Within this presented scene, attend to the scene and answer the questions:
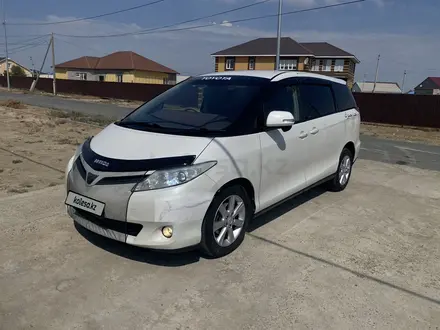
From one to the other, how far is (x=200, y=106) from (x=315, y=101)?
5.21ft

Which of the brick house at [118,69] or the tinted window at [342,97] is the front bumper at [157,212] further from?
the brick house at [118,69]

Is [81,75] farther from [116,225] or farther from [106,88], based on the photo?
[116,225]

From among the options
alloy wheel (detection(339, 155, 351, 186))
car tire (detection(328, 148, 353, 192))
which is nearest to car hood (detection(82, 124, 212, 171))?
car tire (detection(328, 148, 353, 192))

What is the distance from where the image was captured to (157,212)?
284cm

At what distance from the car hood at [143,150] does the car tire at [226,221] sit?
45 centimetres

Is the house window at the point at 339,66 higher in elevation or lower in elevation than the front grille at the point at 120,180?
higher

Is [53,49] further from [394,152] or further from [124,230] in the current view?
[124,230]

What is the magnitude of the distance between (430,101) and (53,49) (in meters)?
36.0

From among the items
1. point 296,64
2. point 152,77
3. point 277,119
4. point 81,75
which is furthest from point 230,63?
point 277,119

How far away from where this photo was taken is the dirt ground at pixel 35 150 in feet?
17.9

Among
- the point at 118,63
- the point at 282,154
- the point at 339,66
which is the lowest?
the point at 282,154

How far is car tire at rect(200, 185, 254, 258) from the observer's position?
3.10 m

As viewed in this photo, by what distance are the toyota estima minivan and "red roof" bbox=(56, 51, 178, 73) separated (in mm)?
55169
